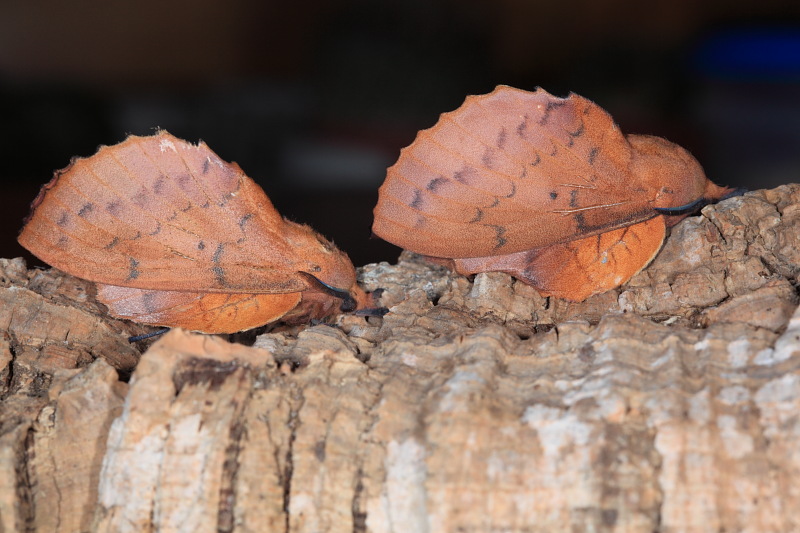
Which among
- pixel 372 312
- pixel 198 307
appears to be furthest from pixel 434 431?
pixel 198 307

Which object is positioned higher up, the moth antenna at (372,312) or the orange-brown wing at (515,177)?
the orange-brown wing at (515,177)

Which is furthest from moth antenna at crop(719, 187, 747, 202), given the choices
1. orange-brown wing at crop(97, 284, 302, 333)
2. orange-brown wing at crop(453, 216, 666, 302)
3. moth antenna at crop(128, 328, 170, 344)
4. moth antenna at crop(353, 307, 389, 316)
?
moth antenna at crop(128, 328, 170, 344)

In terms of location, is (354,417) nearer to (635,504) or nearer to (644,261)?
(635,504)

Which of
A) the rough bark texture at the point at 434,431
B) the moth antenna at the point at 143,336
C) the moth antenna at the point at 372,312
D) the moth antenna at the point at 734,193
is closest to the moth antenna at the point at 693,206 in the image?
the moth antenna at the point at 734,193

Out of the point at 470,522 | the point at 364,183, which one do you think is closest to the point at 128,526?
the point at 470,522

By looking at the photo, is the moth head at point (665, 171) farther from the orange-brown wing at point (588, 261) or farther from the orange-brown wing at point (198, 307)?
the orange-brown wing at point (198, 307)

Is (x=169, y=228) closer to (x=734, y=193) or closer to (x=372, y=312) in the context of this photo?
(x=372, y=312)
